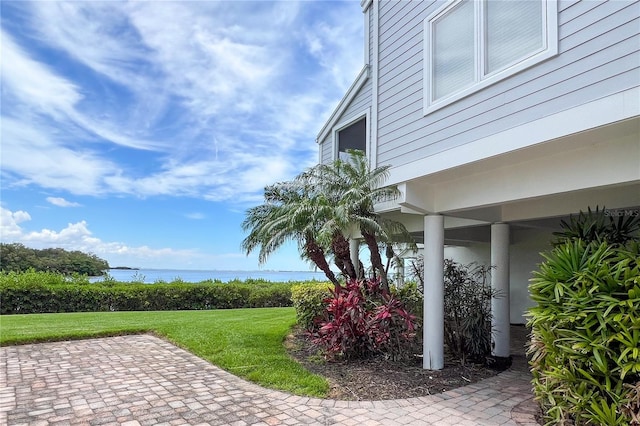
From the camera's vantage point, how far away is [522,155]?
16.0 ft

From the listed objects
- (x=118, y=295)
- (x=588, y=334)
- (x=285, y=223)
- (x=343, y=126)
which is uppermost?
Answer: (x=343, y=126)

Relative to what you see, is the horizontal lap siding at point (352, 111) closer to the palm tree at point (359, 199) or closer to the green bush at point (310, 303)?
the palm tree at point (359, 199)

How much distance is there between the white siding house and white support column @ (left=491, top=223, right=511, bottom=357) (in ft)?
0.07

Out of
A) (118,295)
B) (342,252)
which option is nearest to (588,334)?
(342,252)

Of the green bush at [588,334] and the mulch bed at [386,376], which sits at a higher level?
the green bush at [588,334]

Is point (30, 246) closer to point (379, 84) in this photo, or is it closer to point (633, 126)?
point (379, 84)

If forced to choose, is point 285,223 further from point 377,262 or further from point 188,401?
point 188,401

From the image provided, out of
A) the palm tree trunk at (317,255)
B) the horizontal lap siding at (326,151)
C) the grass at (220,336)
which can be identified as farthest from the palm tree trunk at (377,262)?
the horizontal lap siding at (326,151)

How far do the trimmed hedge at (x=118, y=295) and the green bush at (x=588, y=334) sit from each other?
14.1 meters

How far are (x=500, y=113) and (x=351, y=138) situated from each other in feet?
18.5

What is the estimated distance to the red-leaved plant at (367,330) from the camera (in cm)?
688

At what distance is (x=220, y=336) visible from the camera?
885cm

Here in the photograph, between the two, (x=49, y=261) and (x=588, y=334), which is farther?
(x=49, y=261)

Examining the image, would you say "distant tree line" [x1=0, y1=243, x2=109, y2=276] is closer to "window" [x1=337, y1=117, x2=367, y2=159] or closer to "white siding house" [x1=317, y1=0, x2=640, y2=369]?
"window" [x1=337, y1=117, x2=367, y2=159]
